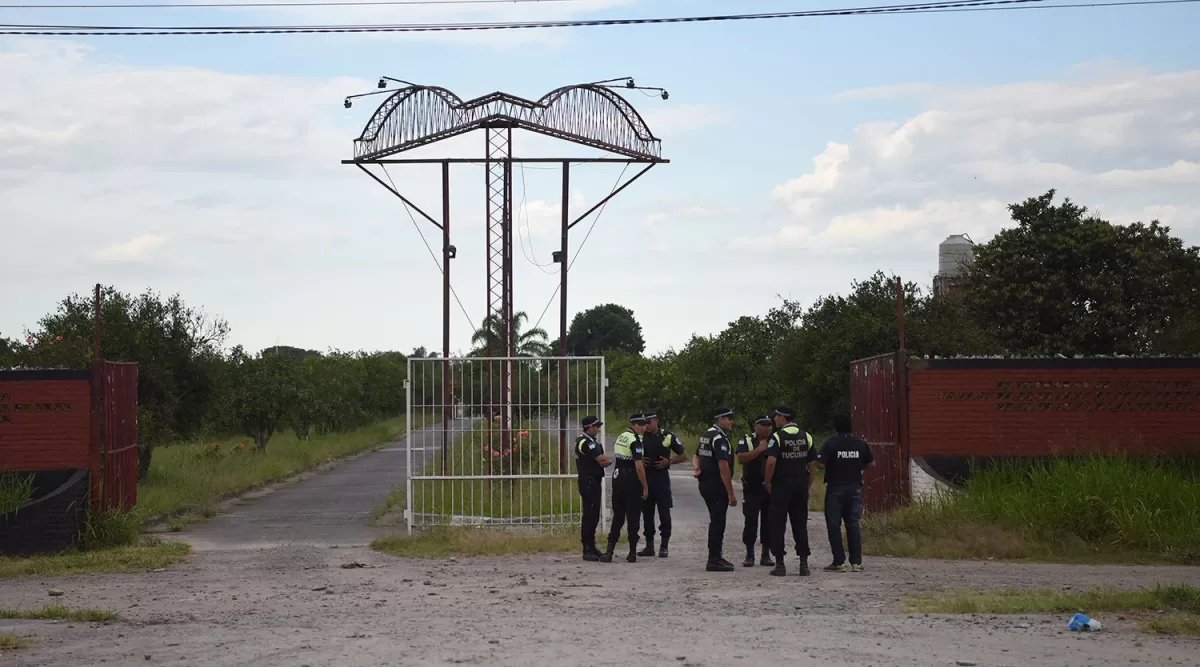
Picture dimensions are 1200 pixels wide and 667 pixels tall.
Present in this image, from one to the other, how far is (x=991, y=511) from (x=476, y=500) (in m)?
8.55

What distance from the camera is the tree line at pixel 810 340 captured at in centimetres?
2617

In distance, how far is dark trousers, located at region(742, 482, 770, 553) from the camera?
14867 millimetres

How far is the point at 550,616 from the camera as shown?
35.8 ft

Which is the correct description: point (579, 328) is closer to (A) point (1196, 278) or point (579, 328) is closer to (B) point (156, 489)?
(A) point (1196, 278)

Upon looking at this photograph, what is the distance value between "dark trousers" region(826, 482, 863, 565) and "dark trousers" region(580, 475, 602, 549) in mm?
2768

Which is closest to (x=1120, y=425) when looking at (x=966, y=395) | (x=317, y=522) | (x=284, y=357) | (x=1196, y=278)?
(x=966, y=395)

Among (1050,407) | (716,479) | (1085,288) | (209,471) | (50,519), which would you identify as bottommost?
(209,471)

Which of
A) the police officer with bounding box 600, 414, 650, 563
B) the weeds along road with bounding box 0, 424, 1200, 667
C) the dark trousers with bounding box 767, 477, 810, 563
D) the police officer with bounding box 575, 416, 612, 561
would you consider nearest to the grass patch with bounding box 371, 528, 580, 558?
the weeds along road with bounding box 0, 424, 1200, 667

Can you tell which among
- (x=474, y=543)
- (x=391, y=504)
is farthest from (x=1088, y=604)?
(x=391, y=504)

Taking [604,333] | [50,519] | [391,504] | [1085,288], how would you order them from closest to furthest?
1. [50,519]
2. [391,504]
3. [1085,288]
4. [604,333]

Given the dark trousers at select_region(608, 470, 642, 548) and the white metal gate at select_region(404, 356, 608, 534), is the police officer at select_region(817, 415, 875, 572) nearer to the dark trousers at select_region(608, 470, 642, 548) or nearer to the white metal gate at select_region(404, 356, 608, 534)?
the dark trousers at select_region(608, 470, 642, 548)

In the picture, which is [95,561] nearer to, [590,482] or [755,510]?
[590,482]

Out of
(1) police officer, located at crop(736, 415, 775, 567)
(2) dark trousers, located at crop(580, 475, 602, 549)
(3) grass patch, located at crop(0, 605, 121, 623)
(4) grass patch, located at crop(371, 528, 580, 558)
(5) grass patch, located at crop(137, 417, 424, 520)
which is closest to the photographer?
(3) grass patch, located at crop(0, 605, 121, 623)

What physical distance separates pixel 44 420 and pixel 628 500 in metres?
7.24
